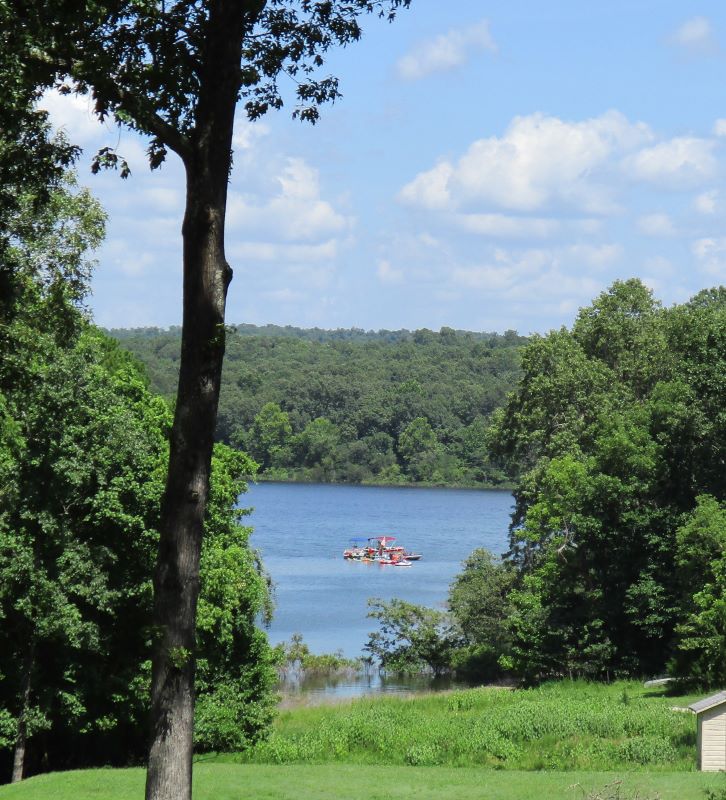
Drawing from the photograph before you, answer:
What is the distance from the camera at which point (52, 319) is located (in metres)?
19.3

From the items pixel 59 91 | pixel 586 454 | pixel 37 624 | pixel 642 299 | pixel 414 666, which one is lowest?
pixel 414 666

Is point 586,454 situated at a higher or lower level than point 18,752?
higher

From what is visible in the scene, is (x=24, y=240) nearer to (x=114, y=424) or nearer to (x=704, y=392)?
(x=114, y=424)

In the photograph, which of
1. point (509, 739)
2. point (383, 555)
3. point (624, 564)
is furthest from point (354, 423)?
point (509, 739)

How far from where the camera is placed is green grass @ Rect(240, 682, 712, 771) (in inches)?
996

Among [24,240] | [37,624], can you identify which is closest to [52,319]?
[24,240]

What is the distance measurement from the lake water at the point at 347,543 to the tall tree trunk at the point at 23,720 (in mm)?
25278

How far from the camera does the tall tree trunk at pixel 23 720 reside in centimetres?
2442

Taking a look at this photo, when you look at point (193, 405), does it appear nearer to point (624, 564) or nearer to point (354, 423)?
point (624, 564)

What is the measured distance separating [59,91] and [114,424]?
1520cm

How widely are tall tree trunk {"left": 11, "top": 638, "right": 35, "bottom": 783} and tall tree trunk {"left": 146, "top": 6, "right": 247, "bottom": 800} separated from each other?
17.3 m

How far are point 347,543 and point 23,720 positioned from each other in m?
71.9

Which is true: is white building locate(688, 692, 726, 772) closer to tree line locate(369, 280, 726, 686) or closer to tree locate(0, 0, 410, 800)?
tree line locate(369, 280, 726, 686)

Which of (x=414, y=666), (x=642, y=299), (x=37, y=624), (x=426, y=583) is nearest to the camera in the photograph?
(x=37, y=624)
